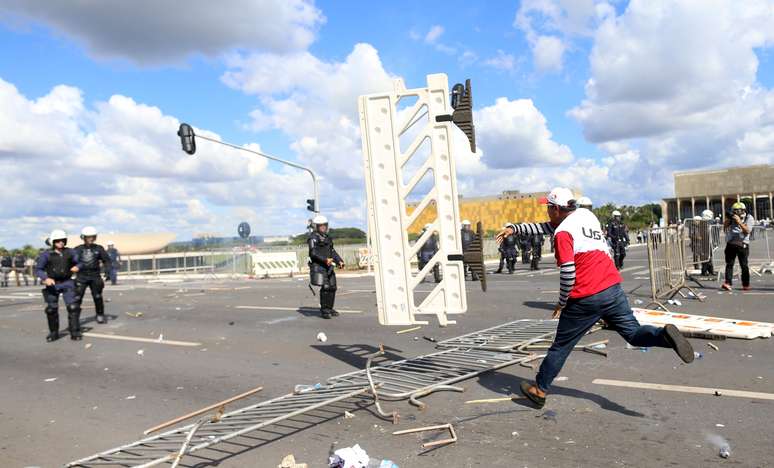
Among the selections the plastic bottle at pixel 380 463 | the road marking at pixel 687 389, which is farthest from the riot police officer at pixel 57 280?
the road marking at pixel 687 389

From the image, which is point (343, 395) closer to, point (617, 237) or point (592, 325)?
point (592, 325)

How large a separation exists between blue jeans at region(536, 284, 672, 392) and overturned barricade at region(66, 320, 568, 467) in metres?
1.11

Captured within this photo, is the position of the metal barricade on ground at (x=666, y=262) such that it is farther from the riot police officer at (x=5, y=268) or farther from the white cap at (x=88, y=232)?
the riot police officer at (x=5, y=268)

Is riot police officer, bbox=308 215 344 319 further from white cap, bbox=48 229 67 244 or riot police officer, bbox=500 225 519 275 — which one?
riot police officer, bbox=500 225 519 275

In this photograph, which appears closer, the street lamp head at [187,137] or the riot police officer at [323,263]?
the riot police officer at [323,263]

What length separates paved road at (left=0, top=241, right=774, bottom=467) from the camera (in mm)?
4020

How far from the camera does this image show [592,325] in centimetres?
469

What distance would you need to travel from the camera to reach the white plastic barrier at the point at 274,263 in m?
29.9

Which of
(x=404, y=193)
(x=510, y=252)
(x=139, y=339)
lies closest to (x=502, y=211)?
(x=510, y=252)

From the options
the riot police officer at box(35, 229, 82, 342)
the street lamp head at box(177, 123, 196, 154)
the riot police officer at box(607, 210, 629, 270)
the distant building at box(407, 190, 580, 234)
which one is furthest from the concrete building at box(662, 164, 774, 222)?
the riot police officer at box(35, 229, 82, 342)

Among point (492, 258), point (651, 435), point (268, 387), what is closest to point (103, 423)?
point (268, 387)

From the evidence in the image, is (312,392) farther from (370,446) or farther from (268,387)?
(370,446)

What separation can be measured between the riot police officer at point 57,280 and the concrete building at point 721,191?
230 feet

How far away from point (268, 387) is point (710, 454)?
410cm
